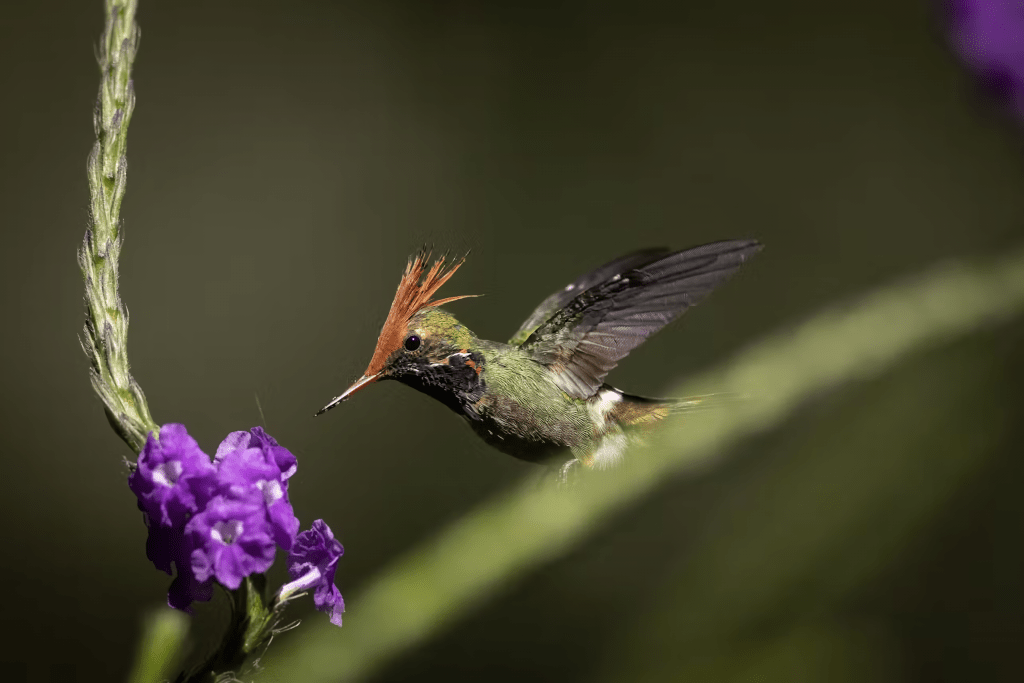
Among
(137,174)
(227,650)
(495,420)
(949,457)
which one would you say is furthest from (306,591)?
(137,174)

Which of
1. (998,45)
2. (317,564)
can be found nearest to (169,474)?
(317,564)

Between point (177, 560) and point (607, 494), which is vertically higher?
point (177, 560)

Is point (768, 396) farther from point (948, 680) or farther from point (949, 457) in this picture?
point (948, 680)

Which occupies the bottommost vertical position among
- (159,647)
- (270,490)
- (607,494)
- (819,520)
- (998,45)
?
(819,520)


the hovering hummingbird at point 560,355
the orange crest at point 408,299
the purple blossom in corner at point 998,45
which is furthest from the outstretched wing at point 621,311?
the purple blossom in corner at point 998,45

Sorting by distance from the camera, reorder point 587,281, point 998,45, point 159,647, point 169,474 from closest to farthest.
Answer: point 169,474 < point 159,647 < point 587,281 < point 998,45

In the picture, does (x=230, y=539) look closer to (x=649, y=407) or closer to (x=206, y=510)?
(x=206, y=510)
